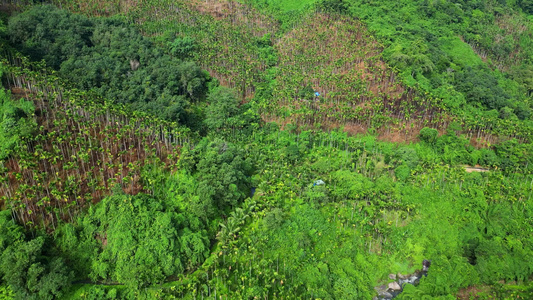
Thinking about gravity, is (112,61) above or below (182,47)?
below

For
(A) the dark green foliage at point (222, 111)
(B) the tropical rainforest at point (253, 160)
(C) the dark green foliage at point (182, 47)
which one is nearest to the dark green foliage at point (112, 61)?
(B) the tropical rainforest at point (253, 160)

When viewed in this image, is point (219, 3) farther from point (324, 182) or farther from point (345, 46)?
→ point (324, 182)

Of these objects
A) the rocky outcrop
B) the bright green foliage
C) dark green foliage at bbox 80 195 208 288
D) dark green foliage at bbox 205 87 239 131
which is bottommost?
the rocky outcrop

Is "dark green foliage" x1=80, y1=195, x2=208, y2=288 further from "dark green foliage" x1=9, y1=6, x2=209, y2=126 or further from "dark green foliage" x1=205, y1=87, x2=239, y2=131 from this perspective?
"dark green foliage" x1=205, y1=87, x2=239, y2=131

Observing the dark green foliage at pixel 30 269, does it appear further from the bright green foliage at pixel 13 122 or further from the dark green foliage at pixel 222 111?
the dark green foliage at pixel 222 111

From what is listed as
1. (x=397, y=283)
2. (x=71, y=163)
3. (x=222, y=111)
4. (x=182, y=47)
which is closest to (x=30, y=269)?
(x=71, y=163)

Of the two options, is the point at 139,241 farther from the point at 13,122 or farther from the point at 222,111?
the point at 222,111

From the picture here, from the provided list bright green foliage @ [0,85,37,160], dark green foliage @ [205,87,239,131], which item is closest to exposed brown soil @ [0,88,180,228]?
bright green foliage @ [0,85,37,160]

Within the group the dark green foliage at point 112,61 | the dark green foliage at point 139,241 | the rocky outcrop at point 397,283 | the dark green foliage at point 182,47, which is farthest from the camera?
the dark green foliage at point 182,47

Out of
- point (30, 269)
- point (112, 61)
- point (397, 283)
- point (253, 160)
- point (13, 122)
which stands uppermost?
point (112, 61)
